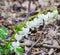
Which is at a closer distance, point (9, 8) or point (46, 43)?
point (46, 43)

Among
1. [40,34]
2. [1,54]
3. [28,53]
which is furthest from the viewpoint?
[40,34]

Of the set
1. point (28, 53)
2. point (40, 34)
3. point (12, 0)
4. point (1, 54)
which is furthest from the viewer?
point (12, 0)

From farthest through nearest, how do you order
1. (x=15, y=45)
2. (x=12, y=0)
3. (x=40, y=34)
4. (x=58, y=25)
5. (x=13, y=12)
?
(x=12, y=0)
(x=13, y=12)
(x=58, y=25)
(x=40, y=34)
(x=15, y=45)

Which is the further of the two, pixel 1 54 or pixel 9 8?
pixel 9 8

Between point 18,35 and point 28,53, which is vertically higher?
point 18,35

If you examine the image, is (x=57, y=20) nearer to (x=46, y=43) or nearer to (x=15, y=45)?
(x=46, y=43)

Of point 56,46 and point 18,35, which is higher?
point 18,35

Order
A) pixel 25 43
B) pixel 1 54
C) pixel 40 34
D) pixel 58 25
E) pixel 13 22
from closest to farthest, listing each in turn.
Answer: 1. pixel 1 54
2. pixel 25 43
3. pixel 40 34
4. pixel 58 25
5. pixel 13 22

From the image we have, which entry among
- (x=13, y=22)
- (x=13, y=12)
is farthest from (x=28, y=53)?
(x=13, y=12)

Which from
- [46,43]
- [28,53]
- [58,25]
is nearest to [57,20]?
[58,25]

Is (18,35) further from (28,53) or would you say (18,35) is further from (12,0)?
(12,0)
